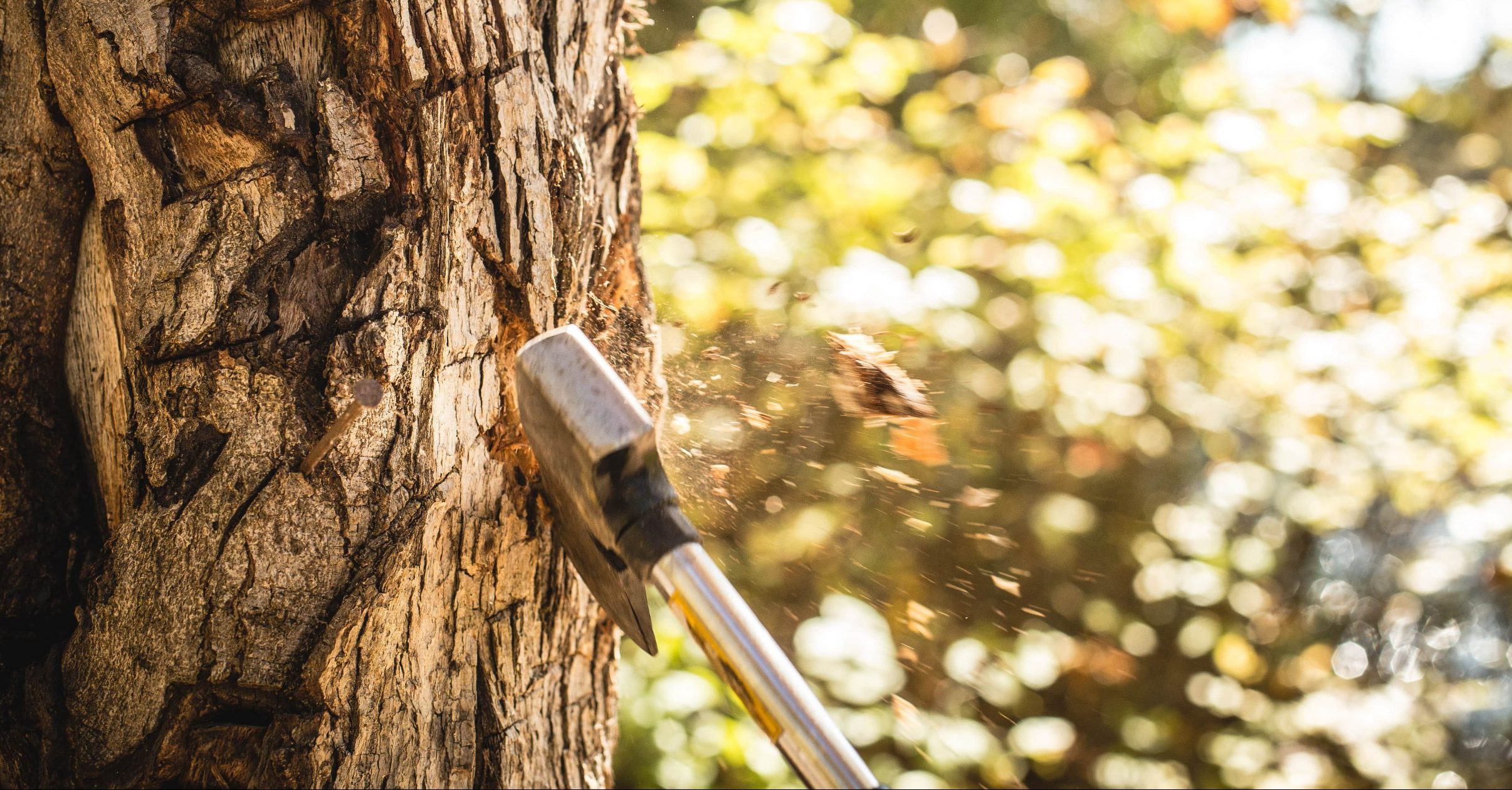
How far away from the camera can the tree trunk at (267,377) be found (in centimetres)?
112

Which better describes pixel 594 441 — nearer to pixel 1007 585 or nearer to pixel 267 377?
pixel 267 377

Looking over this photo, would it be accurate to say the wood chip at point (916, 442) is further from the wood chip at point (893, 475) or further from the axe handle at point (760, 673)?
the axe handle at point (760, 673)

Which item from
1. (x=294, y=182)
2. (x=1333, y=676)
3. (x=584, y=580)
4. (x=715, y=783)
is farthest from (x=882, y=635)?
(x=1333, y=676)

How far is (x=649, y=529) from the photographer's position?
3.56ft

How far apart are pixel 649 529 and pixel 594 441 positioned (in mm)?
156

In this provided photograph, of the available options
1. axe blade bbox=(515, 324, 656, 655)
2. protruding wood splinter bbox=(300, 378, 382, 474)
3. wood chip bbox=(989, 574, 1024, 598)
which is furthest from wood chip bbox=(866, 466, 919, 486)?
protruding wood splinter bbox=(300, 378, 382, 474)

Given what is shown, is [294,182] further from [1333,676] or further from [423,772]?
[1333,676]

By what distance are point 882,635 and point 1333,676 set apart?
3044 mm

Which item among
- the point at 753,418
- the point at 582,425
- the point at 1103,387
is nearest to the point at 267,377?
the point at 582,425

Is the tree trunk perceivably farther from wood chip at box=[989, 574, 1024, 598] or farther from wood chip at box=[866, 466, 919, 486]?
wood chip at box=[866, 466, 919, 486]

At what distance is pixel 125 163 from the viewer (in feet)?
3.82

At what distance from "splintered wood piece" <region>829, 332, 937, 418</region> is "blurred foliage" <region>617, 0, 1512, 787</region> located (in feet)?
1.17

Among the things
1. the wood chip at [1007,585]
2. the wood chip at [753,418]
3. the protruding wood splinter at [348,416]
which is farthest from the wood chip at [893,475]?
the protruding wood splinter at [348,416]

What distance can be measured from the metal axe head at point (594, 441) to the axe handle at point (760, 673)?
0.23 ft
